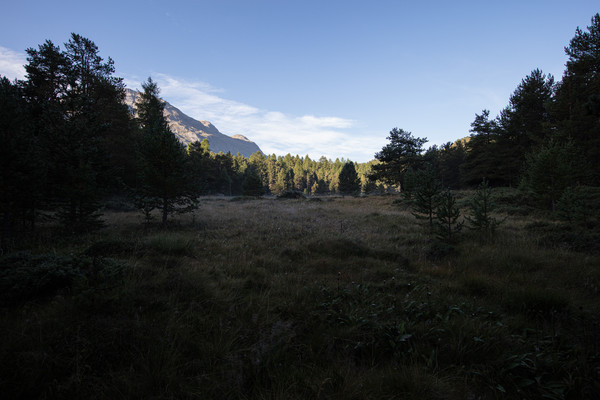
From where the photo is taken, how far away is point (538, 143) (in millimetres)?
23969

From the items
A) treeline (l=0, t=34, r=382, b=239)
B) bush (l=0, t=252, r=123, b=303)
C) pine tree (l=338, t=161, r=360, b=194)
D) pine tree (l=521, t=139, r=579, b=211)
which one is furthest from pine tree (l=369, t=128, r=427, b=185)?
bush (l=0, t=252, r=123, b=303)

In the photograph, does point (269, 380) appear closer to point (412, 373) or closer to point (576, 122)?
point (412, 373)

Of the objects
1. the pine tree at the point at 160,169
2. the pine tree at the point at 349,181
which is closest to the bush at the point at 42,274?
the pine tree at the point at 160,169

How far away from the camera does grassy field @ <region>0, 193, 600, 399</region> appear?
202 cm

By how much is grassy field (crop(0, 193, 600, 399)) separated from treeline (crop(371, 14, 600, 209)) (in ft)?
13.2

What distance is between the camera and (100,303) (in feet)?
9.20

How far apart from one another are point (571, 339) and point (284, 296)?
3.81 metres

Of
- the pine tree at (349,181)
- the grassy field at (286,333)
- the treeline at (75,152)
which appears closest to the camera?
the grassy field at (286,333)

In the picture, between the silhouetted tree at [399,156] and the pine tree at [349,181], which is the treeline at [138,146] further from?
the pine tree at [349,181]

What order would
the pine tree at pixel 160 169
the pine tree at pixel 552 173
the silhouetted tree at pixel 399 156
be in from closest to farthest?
the pine tree at pixel 160 169 → the pine tree at pixel 552 173 → the silhouetted tree at pixel 399 156

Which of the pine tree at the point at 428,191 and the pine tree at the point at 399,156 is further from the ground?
the pine tree at the point at 399,156

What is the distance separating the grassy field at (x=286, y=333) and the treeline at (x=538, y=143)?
13.2ft

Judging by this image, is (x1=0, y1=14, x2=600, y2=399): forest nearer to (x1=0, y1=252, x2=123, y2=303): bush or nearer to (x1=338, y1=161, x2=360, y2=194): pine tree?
(x1=0, y1=252, x2=123, y2=303): bush

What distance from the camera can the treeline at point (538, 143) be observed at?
45.6ft
